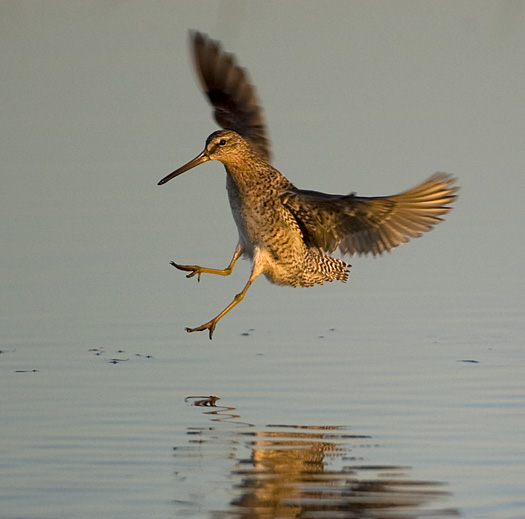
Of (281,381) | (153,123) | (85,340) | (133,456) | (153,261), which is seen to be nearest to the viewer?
(133,456)

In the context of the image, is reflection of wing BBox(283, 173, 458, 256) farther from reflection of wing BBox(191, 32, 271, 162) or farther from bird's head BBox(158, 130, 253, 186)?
reflection of wing BBox(191, 32, 271, 162)

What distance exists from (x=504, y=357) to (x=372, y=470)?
7.75ft

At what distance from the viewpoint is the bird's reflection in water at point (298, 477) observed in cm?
646

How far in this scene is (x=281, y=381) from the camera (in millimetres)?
8570

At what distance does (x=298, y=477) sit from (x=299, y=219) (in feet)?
9.51

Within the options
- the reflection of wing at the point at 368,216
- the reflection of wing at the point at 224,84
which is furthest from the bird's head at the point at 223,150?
the reflection of wing at the point at 224,84

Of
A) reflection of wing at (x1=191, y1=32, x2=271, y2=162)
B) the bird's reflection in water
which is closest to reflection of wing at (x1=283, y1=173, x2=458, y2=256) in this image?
reflection of wing at (x1=191, y1=32, x2=271, y2=162)

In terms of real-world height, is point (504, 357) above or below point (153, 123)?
below

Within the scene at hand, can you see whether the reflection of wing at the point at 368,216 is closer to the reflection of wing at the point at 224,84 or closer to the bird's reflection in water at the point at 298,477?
the reflection of wing at the point at 224,84

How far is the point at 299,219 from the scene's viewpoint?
9570mm

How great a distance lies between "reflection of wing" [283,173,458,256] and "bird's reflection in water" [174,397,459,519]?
1.75 m

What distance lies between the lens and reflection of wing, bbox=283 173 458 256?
8.92 meters

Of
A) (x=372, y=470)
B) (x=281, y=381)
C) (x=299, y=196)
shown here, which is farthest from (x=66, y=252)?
(x=372, y=470)

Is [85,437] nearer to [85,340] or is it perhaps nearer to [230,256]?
[85,340]
